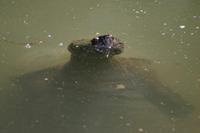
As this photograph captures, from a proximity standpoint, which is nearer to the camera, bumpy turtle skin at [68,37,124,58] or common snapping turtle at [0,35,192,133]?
common snapping turtle at [0,35,192,133]

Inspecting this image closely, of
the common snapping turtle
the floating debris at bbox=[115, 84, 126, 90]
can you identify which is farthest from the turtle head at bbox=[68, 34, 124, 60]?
the floating debris at bbox=[115, 84, 126, 90]

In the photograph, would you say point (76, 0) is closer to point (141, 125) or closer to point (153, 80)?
point (153, 80)

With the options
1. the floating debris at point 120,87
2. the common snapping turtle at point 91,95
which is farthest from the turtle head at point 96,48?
the floating debris at point 120,87

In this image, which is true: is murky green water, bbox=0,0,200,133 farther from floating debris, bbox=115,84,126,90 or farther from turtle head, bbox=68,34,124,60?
turtle head, bbox=68,34,124,60

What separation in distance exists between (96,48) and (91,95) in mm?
637

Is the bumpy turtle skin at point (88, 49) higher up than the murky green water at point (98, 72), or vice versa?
the bumpy turtle skin at point (88, 49)

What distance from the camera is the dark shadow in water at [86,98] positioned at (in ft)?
12.0

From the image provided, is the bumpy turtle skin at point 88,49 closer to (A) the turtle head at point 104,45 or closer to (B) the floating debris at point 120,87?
(A) the turtle head at point 104,45

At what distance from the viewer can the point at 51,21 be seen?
532 cm

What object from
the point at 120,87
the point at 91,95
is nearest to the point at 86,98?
the point at 91,95

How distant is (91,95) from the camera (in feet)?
13.0

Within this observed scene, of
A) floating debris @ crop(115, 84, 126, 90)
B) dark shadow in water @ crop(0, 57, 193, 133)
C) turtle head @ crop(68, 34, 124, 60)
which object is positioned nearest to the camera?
dark shadow in water @ crop(0, 57, 193, 133)

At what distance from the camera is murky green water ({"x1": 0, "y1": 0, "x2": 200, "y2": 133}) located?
371cm

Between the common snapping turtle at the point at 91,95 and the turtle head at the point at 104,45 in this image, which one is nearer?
the common snapping turtle at the point at 91,95
